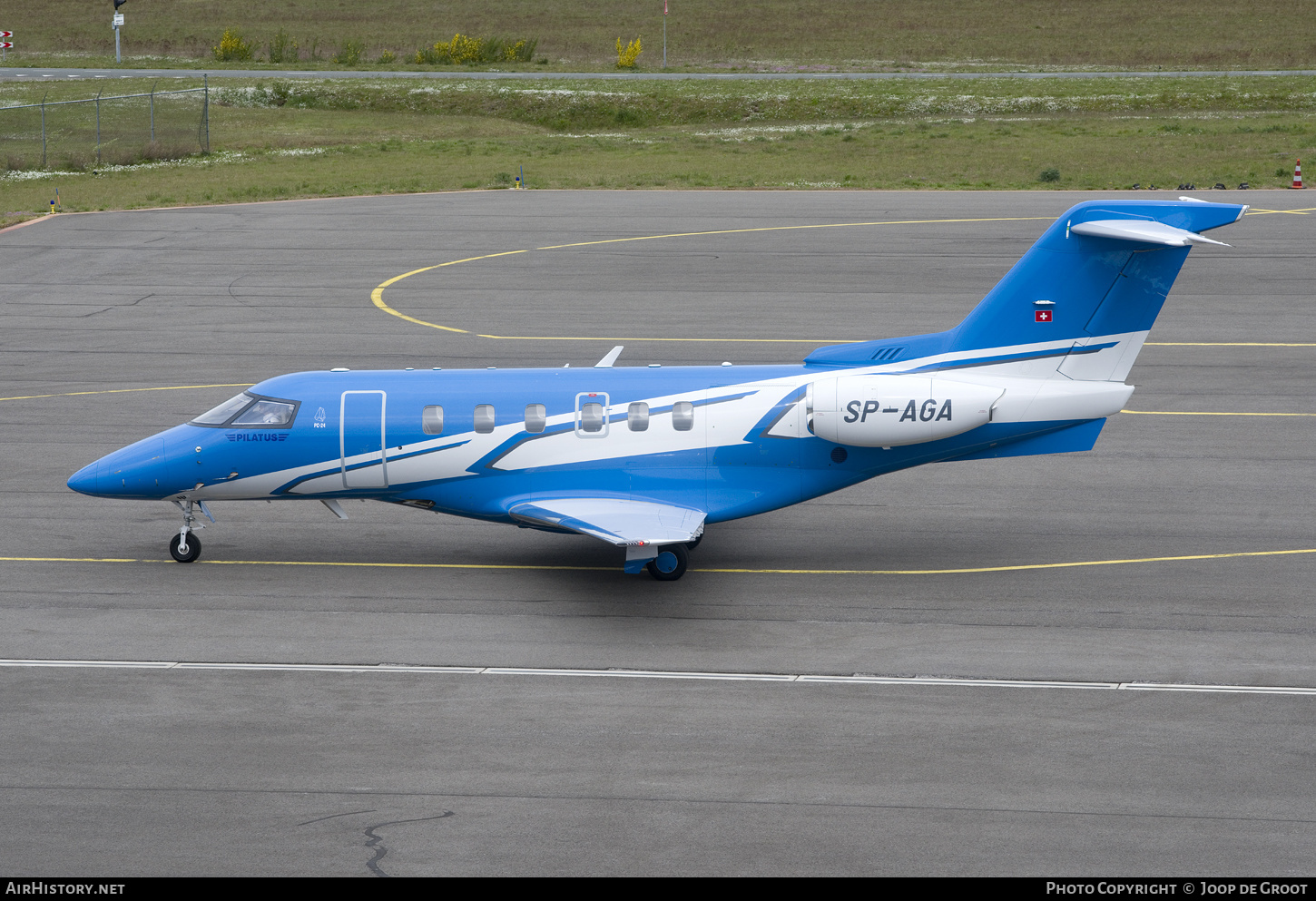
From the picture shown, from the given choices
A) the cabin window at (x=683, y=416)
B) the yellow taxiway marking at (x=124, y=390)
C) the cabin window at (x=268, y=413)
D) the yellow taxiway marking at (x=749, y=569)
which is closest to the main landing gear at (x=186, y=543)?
the yellow taxiway marking at (x=749, y=569)

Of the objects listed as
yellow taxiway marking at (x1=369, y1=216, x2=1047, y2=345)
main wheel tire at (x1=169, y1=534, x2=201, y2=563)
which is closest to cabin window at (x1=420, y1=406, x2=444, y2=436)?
main wheel tire at (x1=169, y1=534, x2=201, y2=563)

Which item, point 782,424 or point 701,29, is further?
point 701,29

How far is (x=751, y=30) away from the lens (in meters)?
129

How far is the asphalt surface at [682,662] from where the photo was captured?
44.8ft

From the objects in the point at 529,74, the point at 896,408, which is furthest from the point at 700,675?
the point at 529,74

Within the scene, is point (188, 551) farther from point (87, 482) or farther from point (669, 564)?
point (669, 564)

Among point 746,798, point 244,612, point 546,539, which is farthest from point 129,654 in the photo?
point 746,798

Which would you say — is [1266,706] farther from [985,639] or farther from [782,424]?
[782,424]

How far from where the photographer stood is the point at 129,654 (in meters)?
18.2

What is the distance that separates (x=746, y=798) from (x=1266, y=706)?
703cm

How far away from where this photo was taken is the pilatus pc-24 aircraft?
790 inches

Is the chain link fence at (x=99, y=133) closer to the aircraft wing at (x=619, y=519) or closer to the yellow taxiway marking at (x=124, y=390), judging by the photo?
the yellow taxiway marking at (x=124, y=390)

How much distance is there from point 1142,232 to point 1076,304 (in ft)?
5.10

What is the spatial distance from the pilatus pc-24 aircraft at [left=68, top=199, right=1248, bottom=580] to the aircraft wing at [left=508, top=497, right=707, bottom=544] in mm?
44
